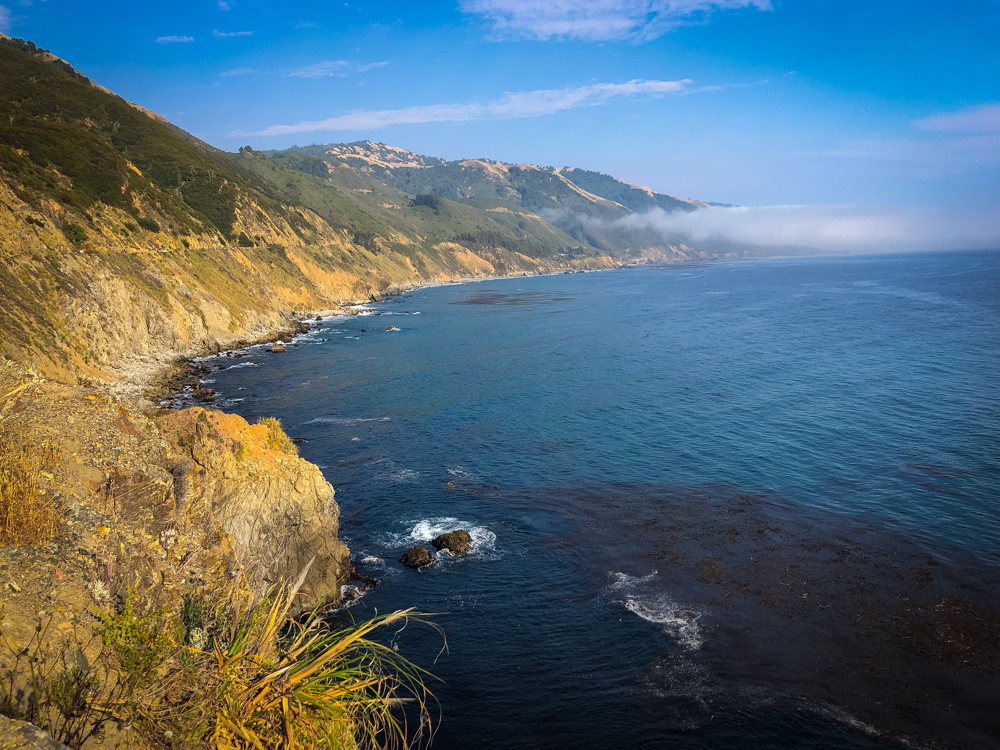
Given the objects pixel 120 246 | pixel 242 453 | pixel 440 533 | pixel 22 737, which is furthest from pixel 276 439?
pixel 120 246

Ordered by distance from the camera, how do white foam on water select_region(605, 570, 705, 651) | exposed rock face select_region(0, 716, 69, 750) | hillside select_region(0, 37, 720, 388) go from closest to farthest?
exposed rock face select_region(0, 716, 69, 750) → white foam on water select_region(605, 570, 705, 651) → hillside select_region(0, 37, 720, 388)

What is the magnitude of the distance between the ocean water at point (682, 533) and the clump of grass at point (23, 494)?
13.6 meters

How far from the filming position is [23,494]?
978 centimetres

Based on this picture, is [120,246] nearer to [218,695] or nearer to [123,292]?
[123,292]

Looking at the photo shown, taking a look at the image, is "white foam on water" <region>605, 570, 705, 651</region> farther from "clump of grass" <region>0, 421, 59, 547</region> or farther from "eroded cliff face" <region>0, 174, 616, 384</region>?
"eroded cliff face" <region>0, 174, 616, 384</region>

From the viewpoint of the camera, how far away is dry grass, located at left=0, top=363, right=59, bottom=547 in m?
9.16

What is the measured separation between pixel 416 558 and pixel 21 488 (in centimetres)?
1930

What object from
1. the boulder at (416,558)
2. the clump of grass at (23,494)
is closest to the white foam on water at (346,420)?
the boulder at (416,558)

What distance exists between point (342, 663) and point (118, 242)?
76227 millimetres

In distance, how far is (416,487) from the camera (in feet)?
118

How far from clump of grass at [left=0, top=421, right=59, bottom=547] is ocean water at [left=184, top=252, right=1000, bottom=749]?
13.6m

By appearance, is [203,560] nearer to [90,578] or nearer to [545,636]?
[90,578]

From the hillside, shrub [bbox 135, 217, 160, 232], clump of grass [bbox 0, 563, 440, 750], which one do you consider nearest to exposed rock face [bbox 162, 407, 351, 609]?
the hillside

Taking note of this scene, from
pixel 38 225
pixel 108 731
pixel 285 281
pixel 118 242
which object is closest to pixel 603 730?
pixel 108 731
